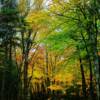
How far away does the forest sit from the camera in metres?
17.4

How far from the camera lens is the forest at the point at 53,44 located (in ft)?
57.0

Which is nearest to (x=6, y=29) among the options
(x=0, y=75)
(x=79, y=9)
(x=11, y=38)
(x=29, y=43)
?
(x=11, y=38)

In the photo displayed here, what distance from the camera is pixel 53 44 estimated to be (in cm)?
1880

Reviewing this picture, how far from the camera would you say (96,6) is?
16.2 metres

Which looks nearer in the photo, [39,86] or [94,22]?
[94,22]

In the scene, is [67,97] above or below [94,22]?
below

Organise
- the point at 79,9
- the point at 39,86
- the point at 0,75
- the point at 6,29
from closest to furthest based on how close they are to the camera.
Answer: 1. the point at 79,9
2. the point at 6,29
3. the point at 0,75
4. the point at 39,86

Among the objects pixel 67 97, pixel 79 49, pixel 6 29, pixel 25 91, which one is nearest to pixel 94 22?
pixel 79 49

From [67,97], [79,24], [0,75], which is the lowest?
[67,97]

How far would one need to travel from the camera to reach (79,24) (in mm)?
17672

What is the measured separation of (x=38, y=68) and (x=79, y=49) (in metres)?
18.1

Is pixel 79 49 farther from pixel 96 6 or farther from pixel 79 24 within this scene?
pixel 96 6

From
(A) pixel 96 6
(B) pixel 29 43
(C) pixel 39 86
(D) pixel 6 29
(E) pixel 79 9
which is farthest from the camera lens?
(C) pixel 39 86

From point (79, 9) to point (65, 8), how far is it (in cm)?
86
